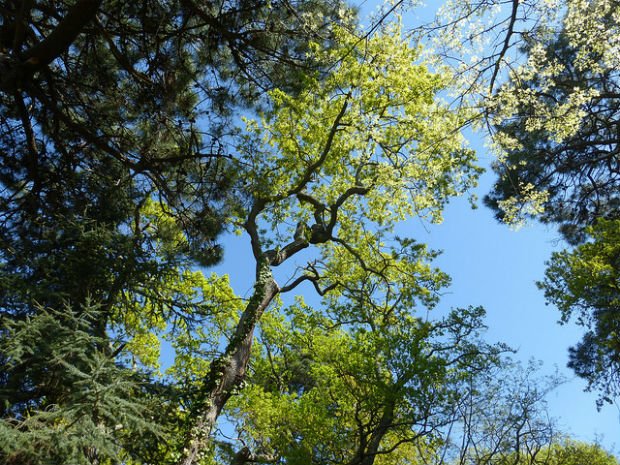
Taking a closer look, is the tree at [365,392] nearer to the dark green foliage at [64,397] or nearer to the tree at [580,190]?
the tree at [580,190]

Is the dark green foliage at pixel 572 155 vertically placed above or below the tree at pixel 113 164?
above

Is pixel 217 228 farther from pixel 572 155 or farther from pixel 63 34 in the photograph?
pixel 572 155

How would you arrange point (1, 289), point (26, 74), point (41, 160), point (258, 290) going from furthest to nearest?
point (258, 290), point (41, 160), point (1, 289), point (26, 74)

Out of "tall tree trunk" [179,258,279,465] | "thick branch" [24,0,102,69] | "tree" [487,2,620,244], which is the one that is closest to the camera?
"thick branch" [24,0,102,69]

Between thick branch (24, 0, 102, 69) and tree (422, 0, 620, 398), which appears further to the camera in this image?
tree (422, 0, 620, 398)

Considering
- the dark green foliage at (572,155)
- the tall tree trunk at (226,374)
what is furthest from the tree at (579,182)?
the tall tree trunk at (226,374)

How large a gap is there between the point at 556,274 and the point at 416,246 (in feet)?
9.49

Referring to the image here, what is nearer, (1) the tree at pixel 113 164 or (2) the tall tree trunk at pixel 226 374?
(1) the tree at pixel 113 164

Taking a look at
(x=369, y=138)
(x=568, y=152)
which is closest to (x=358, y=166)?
(x=369, y=138)

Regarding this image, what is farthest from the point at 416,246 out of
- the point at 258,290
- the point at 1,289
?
the point at 1,289

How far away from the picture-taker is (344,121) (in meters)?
10.5

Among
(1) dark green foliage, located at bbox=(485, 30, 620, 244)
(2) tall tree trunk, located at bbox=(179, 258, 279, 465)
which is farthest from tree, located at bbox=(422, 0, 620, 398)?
(2) tall tree trunk, located at bbox=(179, 258, 279, 465)

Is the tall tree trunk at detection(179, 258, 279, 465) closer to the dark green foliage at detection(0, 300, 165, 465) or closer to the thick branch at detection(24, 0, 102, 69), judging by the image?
the dark green foliage at detection(0, 300, 165, 465)

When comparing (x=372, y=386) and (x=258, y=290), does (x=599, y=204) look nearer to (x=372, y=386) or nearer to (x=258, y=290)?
(x=372, y=386)
